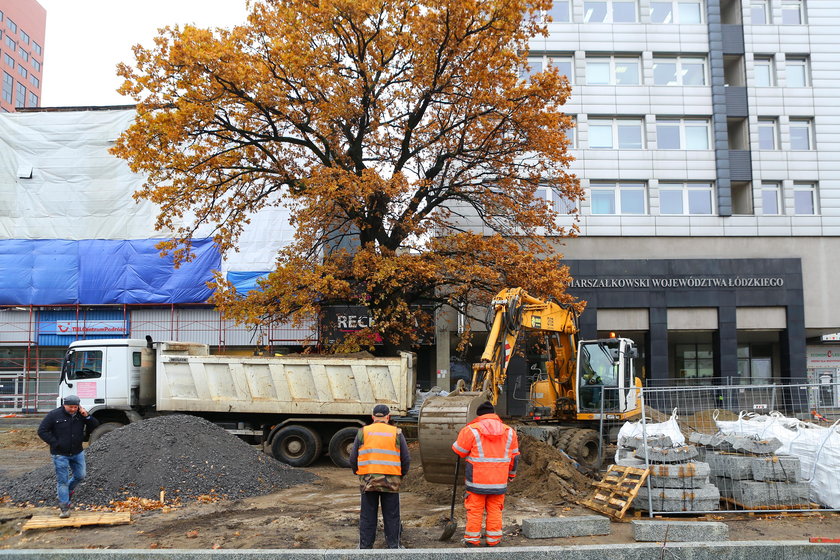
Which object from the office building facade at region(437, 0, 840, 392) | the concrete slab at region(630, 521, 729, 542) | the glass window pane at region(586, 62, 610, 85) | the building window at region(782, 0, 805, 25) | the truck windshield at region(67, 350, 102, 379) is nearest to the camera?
the concrete slab at region(630, 521, 729, 542)

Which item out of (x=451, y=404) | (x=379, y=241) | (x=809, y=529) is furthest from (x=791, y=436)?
(x=379, y=241)

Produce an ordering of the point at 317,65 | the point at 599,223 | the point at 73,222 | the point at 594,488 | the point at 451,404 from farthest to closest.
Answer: the point at 73,222 < the point at 599,223 < the point at 317,65 < the point at 594,488 < the point at 451,404

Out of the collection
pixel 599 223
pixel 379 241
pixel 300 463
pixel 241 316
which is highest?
pixel 599 223

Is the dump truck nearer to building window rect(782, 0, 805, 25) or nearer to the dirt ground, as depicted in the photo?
the dirt ground

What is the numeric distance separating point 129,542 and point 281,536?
183 cm

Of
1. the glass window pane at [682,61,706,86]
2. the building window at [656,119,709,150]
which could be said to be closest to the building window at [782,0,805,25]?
the glass window pane at [682,61,706,86]

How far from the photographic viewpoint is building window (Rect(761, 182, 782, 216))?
86.3 feet

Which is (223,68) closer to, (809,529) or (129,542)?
(129,542)

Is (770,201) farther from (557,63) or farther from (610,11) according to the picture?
(557,63)

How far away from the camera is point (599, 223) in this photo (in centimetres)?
2555

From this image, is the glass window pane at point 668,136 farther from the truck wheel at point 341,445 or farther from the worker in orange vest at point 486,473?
the worker in orange vest at point 486,473

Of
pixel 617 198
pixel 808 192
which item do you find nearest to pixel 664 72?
pixel 617 198

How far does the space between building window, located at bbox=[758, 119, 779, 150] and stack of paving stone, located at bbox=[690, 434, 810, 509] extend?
2066cm

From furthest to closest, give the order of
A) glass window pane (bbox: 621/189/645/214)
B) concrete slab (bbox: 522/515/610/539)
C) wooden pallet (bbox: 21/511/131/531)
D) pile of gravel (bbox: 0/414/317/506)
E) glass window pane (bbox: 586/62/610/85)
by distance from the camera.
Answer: glass window pane (bbox: 586/62/610/85)
glass window pane (bbox: 621/189/645/214)
pile of gravel (bbox: 0/414/317/506)
wooden pallet (bbox: 21/511/131/531)
concrete slab (bbox: 522/515/610/539)
